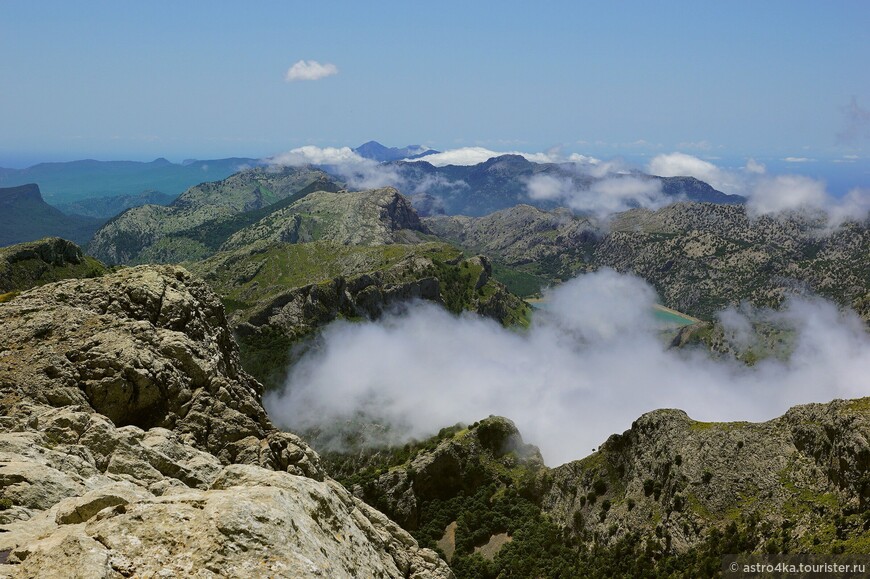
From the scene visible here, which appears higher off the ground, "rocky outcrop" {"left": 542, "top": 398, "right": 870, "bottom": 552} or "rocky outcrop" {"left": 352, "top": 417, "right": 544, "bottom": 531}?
"rocky outcrop" {"left": 542, "top": 398, "right": 870, "bottom": 552}

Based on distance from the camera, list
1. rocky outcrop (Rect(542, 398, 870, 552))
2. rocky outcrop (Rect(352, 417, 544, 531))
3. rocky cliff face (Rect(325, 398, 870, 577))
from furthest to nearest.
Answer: rocky outcrop (Rect(352, 417, 544, 531)) < rocky cliff face (Rect(325, 398, 870, 577)) < rocky outcrop (Rect(542, 398, 870, 552))

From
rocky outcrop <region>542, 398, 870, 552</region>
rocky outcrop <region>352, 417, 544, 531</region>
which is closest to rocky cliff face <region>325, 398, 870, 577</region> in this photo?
rocky outcrop <region>542, 398, 870, 552</region>

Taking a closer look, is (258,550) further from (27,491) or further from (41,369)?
(41,369)

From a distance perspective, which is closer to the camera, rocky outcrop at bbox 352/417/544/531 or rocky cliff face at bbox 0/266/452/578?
rocky cliff face at bbox 0/266/452/578

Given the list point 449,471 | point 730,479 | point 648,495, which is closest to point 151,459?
point 730,479

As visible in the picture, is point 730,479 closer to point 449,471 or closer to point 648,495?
point 648,495

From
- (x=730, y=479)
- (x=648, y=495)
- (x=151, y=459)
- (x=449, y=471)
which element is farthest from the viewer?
(x=449, y=471)

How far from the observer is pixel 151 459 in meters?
42.0

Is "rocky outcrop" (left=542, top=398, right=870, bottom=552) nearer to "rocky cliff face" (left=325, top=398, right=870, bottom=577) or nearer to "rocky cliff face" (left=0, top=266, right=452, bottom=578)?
"rocky cliff face" (left=325, top=398, right=870, bottom=577)

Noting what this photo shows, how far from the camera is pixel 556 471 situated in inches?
5861

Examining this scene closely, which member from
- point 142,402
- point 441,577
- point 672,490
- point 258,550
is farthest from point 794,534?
point 142,402

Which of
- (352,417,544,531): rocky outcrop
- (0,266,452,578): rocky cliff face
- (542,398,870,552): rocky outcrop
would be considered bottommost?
(352,417,544,531): rocky outcrop

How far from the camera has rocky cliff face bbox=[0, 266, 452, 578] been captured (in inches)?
1000

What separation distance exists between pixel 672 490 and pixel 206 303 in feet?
311
